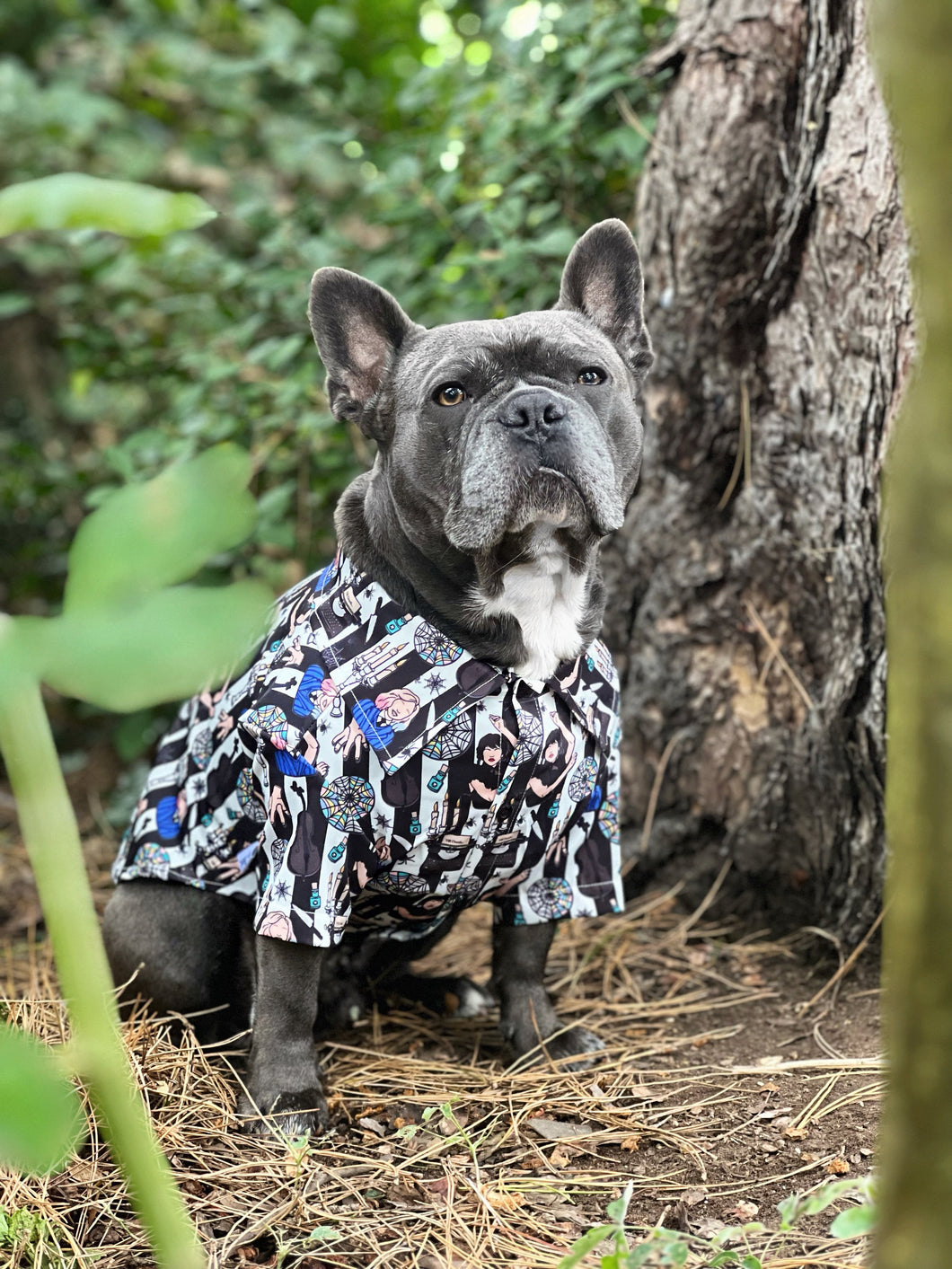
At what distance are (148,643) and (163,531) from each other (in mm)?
124

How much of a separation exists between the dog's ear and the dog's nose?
1.70 feet

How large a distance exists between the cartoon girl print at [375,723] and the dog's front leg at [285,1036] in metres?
0.49

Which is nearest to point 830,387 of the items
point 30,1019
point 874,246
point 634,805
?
point 874,246

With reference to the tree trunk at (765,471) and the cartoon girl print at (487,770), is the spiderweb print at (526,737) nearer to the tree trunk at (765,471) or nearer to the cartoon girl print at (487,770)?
the cartoon girl print at (487,770)

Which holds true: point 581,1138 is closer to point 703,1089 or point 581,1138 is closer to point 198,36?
point 703,1089

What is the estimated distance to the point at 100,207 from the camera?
1.14 m

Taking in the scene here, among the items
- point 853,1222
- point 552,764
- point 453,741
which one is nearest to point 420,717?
point 453,741

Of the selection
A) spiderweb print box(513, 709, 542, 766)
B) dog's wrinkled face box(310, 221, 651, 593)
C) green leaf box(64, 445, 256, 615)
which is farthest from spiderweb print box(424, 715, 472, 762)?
green leaf box(64, 445, 256, 615)

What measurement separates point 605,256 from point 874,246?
67cm

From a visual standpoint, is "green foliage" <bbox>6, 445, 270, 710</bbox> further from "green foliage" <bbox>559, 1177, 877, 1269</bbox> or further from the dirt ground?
the dirt ground

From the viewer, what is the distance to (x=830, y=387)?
3.14m

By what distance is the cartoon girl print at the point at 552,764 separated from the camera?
2664 mm

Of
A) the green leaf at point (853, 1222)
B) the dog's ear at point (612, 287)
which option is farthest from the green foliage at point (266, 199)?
the green leaf at point (853, 1222)

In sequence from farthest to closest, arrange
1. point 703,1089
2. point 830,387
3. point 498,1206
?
1. point 830,387
2. point 703,1089
3. point 498,1206
